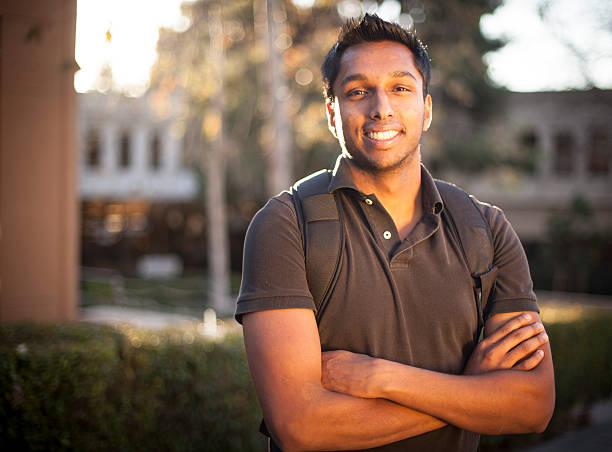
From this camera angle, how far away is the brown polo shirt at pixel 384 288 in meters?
2.05

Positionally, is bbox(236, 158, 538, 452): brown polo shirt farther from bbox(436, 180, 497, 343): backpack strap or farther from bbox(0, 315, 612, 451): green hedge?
bbox(0, 315, 612, 451): green hedge

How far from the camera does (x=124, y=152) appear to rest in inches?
1578

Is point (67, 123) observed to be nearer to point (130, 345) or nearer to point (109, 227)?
point (130, 345)

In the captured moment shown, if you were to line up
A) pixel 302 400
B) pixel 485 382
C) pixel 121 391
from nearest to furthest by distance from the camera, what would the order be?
pixel 302 400, pixel 485 382, pixel 121 391

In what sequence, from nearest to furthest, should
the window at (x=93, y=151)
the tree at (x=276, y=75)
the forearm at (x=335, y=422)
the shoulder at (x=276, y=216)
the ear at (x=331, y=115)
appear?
the forearm at (x=335, y=422), the shoulder at (x=276, y=216), the ear at (x=331, y=115), the tree at (x=276, y=75), the window at (x=93, y=151)

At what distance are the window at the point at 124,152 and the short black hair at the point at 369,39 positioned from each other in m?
39.2

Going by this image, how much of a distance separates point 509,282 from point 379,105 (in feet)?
2.62

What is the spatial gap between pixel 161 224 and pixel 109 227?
10.3 ft

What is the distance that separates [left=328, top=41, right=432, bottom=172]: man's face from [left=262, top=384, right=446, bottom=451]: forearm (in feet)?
2.72

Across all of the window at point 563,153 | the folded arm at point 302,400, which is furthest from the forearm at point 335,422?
the window at point 563,153

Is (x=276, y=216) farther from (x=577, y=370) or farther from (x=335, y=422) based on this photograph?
(x=577, y=370)

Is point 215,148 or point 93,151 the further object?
point 93,151

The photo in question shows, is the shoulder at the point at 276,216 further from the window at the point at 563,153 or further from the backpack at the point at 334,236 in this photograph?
the window at the point at 563,153

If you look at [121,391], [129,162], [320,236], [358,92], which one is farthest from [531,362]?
[129,162]
